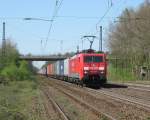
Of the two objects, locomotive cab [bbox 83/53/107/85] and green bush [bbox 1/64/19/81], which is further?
green bush [bbox 1/64/19/81]

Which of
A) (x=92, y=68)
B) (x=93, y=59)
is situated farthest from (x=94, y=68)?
(x=93, y=59)

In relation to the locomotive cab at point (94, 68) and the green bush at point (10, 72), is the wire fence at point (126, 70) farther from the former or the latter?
the locomotive cab at point (94, 68)

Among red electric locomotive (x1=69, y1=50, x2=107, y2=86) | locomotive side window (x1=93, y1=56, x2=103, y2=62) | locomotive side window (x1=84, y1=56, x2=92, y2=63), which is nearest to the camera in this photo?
red electric locomotive (x1=69, y1=50, x2=107, y2=86)

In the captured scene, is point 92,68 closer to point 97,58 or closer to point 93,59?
point 93,59

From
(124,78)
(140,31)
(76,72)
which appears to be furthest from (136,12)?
(76,72)

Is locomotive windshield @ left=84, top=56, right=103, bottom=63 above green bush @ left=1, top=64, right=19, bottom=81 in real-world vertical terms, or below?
above

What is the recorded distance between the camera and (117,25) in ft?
255

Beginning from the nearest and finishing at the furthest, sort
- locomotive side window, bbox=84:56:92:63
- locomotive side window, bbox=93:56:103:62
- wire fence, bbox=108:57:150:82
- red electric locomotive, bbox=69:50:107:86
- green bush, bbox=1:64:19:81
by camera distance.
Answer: red electric locomotive, bbox=69:50:107:86
locomotive side window, bbox=84:56:92:63
locomotive side window, bbox=93:56:103:62
green bush, bbox=1:64:19:81
wire fence, bbox=108:57:150:82

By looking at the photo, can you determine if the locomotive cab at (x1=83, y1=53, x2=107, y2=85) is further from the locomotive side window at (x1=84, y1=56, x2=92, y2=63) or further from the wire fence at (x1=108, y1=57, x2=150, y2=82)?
the wire fence at (x1=108, y1=57, x2=150, y2=82)

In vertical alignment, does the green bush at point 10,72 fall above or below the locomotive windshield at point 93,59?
below

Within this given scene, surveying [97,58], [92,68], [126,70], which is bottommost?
[92,68]

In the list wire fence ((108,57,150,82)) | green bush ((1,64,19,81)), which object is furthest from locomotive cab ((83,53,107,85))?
wire fence ((108,57,150,82))

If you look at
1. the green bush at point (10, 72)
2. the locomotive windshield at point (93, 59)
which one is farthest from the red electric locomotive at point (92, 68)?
the green bush at point (10, 72)

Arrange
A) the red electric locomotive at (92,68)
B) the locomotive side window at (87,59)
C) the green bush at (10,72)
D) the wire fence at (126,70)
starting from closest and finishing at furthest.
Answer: the red electric locomotive at (92,68) → the locomotive side window at (87,59) → the green bush at (10,72) → the wire fence at (126,70)
